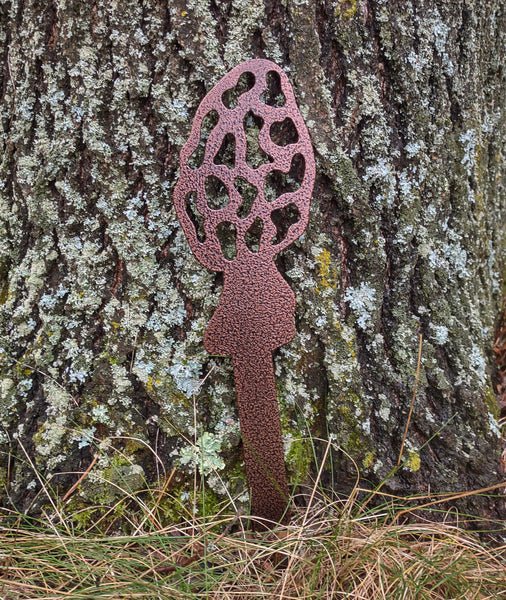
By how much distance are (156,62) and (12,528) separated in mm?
1379

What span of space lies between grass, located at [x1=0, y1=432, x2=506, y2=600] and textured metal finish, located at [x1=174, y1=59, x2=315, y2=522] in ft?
0.43

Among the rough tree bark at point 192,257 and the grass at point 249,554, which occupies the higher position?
the rough tree bark at point 192,257

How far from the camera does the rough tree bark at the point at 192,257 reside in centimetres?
135

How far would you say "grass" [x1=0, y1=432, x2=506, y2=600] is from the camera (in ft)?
4.00

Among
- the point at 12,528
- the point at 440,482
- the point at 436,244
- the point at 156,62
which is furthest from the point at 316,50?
the point at 12,528

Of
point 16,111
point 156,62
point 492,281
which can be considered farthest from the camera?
point 492,281

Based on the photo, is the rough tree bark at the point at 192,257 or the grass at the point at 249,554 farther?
the rough tree bark at the point at 192,257

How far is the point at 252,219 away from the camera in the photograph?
4.47ft

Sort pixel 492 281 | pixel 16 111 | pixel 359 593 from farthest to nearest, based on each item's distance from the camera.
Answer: pixel 492 281, pixel 16 111, pixel 359 593

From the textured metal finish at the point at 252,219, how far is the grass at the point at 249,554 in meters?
0.13

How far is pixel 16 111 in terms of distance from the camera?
1.46 m

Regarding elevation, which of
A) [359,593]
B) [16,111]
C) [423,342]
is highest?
[16,111]

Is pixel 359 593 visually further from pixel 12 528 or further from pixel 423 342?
pixel 12 528

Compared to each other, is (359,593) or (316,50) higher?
(316,50)
